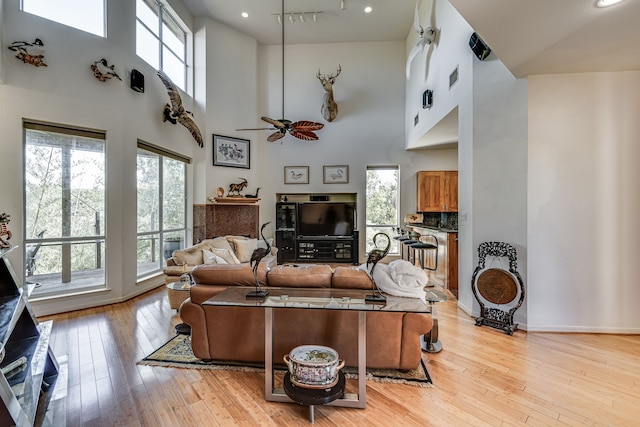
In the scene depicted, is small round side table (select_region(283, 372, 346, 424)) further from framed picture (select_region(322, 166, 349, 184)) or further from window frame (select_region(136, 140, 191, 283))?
framed picture (select_region(322, 166, 349, 184))

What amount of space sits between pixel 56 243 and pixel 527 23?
5543mm

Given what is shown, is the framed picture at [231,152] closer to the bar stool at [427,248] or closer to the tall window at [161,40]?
the tall window at [161,40]

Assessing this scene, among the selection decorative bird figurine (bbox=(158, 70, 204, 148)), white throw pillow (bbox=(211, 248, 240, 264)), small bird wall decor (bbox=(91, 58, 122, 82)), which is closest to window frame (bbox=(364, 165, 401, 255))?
white throw pillow (bbox=(211, 248, 240, 264))

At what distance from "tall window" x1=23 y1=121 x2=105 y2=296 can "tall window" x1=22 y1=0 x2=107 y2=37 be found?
4.37ft

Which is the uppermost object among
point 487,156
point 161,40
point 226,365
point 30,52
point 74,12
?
point 161,40

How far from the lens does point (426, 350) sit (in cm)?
252

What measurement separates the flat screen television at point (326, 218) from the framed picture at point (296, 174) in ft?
2.05

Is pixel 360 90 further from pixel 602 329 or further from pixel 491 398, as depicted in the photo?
pixel 491 398

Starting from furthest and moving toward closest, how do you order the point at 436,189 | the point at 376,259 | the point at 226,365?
the point at 436,189 → the point at 226,365 → the point at 376,259

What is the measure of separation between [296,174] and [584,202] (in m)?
5.33

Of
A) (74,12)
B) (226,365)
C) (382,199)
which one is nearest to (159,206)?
(74,12)

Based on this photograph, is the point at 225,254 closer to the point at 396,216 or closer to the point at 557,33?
the point at 396,216

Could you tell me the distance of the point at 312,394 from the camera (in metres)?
1.68

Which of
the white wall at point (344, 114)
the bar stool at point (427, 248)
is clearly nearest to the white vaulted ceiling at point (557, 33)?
the bar stool at point (427, 248)
